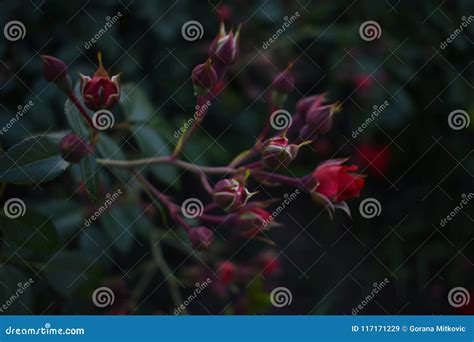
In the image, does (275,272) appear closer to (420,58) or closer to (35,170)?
(420,58)

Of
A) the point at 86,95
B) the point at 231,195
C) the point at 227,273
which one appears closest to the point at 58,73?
the point at 86,95

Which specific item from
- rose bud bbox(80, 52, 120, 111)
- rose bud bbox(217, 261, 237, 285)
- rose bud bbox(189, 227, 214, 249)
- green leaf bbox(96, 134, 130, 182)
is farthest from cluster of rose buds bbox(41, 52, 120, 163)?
rose bud bbox(217, 261, 237, 285)

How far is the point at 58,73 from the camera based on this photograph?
1.22m

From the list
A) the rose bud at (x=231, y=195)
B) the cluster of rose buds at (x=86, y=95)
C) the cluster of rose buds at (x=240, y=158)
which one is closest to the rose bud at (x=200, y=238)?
the cluster of rose buds at (x=240, y=158)

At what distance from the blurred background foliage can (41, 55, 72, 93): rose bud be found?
49 cm

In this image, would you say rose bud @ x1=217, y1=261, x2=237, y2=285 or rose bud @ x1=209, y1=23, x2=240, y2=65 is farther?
rose bud @ x1=217, y1=261, x2=237, y2=285

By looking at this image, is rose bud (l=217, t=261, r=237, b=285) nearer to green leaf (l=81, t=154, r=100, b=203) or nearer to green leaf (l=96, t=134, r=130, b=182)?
green leaf (l=96, t=134, r=130, b=182)

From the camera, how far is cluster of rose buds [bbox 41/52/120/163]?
1146mm

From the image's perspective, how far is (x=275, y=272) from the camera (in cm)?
204

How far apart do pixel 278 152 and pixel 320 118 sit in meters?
A: 0.14

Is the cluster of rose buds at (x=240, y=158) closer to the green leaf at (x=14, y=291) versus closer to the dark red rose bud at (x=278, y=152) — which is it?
the dark red rose bud at (x=278, y=152)

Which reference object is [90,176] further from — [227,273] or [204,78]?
[227,273]

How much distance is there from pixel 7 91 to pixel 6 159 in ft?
1.97

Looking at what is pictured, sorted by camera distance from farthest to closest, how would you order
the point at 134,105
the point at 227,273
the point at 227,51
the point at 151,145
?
the point at 227,273 < the point at 134,105 < the point at 151,145 < the point at 227,51
